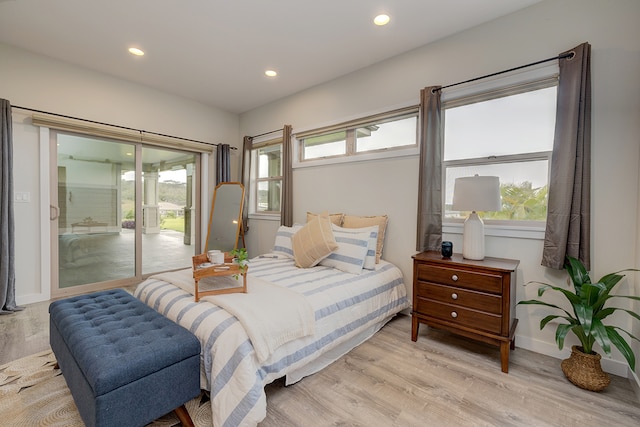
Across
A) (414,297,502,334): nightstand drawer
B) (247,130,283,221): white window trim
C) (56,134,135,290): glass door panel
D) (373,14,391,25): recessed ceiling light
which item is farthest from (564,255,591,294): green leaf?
(56,134,135,290): glass door panel

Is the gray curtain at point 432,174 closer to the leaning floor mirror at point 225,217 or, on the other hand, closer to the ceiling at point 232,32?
the ceiling at point 232,32

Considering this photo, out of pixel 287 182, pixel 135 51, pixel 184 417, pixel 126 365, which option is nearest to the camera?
pixel 126 365

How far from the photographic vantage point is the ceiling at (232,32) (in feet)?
7.54

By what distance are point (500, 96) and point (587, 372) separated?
2.13 metres

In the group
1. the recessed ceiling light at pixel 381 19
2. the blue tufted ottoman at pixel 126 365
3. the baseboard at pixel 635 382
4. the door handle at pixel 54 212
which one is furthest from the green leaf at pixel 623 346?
the door handle at pixel 54 212

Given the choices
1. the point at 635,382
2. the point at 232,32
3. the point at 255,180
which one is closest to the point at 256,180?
the point at 255,180

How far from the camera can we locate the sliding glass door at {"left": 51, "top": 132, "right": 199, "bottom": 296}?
344 cm

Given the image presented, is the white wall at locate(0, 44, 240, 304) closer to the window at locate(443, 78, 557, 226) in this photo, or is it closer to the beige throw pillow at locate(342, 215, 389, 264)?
the beige throw pillow at locate(342, 215, 389, 264)

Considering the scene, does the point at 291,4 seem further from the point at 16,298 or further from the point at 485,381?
the point at 16,298

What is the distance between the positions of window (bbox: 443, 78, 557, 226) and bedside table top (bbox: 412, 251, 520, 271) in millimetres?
392

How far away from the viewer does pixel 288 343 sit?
66.1 inches

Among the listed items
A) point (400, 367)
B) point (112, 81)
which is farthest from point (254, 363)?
point (112, 81)

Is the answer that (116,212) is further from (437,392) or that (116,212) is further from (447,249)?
(437,392)

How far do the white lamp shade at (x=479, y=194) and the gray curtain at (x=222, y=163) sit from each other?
364 cm
